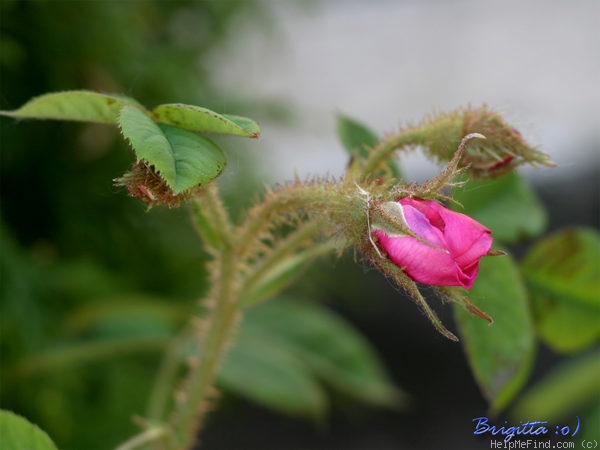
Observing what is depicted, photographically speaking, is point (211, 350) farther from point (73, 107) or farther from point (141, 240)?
point (141, 240)

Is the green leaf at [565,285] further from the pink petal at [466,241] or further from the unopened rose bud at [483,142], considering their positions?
the pink petal at [466,241]

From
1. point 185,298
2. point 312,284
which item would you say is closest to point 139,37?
point 185,298

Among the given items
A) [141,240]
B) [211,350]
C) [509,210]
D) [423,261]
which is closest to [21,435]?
[211,350]

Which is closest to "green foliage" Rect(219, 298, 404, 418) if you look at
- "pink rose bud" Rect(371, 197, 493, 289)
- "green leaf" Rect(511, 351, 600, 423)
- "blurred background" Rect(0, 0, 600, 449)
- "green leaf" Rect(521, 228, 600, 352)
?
"blurred background" Rect(0, 0, 600, 449)

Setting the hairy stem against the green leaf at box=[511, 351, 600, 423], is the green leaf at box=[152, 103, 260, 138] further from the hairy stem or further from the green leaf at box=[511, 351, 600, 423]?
the green leaf at box=[511, 351, 600, 423]

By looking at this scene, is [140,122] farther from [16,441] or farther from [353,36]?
[353,36]
